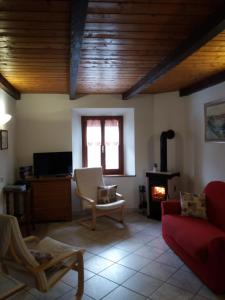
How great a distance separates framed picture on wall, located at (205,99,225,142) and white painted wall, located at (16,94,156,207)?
4.54 feet

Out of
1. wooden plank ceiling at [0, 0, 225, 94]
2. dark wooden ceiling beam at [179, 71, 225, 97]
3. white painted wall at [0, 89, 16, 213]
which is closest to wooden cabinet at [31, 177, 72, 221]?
white painted wall at [0, 89, 16, 213]

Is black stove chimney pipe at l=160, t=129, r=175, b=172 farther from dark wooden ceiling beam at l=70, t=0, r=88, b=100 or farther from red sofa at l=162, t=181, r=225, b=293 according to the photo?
dark wooden ceiling beam at l=70, t=0, r=88, b=100

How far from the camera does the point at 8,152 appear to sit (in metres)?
4.31

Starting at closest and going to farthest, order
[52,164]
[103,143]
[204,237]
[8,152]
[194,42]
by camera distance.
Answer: [194,42] → [204,237] → [8,152] → [52,164] → [103,143]

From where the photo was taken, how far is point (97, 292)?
2562 mm

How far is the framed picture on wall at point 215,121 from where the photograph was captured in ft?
12.4

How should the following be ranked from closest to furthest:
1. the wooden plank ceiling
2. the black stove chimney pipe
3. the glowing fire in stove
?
the wooden plank ceiling → the glowing fire in stove → the black stove chimney pipe

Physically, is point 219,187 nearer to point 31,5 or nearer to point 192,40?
point 192,40

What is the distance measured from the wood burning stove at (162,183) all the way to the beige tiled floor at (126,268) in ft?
1.39

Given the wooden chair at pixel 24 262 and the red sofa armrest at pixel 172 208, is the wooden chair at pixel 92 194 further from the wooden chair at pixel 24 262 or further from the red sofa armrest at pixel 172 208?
the wooden chair at pixel 24 262

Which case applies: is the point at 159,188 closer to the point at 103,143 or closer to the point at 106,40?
the point at 103,143

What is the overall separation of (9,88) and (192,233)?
3465 millimetres

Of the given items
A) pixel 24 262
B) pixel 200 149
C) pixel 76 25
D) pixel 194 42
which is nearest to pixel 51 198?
pixel 24 262

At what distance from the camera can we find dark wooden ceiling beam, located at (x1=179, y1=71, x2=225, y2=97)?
148 inches
